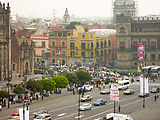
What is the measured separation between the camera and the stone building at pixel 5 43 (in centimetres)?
6932

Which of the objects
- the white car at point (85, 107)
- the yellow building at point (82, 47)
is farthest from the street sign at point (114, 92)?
the yellow building at point (82, 47)

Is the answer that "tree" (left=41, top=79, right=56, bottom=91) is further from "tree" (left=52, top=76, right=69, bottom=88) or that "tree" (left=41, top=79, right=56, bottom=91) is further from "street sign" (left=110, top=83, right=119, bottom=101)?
"street sign" (left=110, top=83, right=119, bottom=101)

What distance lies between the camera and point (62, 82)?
211ft

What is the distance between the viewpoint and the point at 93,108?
52.3m

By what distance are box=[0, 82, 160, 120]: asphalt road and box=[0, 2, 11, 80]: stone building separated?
12.2m

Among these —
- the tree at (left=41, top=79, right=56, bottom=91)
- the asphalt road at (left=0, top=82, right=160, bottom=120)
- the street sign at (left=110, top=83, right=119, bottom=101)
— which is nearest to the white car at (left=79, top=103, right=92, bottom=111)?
the asphalt road at (left=0, top=82, right=160, bottom=120)

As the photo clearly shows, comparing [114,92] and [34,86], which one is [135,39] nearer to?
[34,86]

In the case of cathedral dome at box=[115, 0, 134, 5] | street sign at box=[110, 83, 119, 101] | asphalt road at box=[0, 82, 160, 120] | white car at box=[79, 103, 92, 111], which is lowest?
asphalt road at box=[0, 82, 160, 120]

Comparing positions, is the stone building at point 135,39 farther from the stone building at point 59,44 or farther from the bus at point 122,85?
the bus at point 122,85

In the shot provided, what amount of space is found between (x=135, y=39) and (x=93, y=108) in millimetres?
56491

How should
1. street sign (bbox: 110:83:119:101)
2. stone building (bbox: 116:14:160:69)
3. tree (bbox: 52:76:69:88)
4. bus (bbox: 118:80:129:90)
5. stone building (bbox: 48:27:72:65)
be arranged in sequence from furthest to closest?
1. stone building (bbox: 48:27:72:65)
2. stone building (bbox: 116:14:160:69)
3. bus (bbox: 118:80:129:90)
4. tree (bbox: 52:76:69:88)
5. street sign (bbox: 110:83:119:101)

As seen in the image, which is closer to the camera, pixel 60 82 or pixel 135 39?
pixel 60 82

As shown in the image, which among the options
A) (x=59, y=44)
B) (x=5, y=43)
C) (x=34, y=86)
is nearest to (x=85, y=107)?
(x=34, y=86)

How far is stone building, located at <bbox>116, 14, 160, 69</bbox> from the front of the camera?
10512 centimetres
